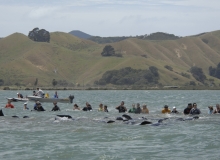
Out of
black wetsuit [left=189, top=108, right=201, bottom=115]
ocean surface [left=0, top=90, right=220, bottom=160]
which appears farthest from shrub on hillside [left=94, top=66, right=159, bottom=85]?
ocean surface [left=0, top=90, right=220, bottom=160]

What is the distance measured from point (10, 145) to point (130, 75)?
175 m

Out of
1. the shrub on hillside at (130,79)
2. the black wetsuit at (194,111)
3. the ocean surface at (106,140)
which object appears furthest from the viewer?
the shrub on hillside at (130,79)

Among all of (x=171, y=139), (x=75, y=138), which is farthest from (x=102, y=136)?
(x=171, y=139)

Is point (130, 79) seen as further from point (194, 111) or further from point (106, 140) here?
point (106, 140)

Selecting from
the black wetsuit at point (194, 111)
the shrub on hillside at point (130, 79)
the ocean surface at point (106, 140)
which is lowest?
the ocean surface at point (106, 140)

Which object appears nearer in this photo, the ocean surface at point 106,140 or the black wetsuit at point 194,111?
the ocean surface at point 106,140

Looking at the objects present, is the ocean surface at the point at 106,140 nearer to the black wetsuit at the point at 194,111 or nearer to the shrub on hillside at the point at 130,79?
the black wetsuit at the point at 194,111

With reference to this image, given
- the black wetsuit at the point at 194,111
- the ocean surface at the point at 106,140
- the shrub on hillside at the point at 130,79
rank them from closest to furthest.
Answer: the ocean surface at the point at 106,140 < the black wetsuit at the point at 194,111 < the shrub on hillside at the point at 130,79

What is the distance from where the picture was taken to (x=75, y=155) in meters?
22.5

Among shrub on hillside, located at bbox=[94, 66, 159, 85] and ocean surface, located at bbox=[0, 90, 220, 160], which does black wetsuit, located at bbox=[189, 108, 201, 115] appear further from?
shrub on hillside, located at bbox=[94, 66, 159, 85]

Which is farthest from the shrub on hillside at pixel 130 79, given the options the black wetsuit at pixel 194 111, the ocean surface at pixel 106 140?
the ocean surface at pixel 106 140

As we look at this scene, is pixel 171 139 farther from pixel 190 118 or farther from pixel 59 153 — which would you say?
pixel 190 118

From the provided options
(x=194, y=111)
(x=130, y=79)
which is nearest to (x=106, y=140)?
(x=194, y=111)

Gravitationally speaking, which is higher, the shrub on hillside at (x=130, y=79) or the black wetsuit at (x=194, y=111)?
the shrub on hillside at (x=130, y=79)
